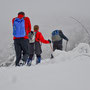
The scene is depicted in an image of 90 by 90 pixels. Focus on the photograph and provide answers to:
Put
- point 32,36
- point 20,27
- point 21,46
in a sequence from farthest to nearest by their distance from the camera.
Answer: point 32,36, point 21,46, point 20,27

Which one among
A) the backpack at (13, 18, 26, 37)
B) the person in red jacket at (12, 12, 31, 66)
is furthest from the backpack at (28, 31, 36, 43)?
the backpack at (13, 18, 26, 37)

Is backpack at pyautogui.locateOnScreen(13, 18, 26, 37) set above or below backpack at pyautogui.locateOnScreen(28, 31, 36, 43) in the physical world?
above

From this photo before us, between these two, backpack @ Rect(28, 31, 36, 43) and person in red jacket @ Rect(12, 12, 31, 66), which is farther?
backpack @ Rect(28, 31, 36, 43)

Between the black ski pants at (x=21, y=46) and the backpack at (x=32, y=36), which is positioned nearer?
the black ski pants at (x=21, y=46)

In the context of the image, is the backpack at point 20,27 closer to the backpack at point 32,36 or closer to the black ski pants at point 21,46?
the black ski pants at point 21,46

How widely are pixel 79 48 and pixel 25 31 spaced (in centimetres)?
315

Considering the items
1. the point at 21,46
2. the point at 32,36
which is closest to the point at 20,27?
the point at 21,46

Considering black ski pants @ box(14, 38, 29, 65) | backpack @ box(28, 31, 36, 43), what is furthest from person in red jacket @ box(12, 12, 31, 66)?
backpack @ box(28, 31, 36, 43)

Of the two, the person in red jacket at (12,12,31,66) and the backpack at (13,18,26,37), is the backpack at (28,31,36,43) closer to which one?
the person in red jacket at (12,12,31,66)

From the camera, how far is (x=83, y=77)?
1673 millimetres

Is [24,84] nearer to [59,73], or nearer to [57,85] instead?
[57,85]

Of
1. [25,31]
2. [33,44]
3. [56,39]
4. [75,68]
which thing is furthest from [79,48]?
[75,68]

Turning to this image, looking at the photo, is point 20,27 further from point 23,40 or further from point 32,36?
point 32,36

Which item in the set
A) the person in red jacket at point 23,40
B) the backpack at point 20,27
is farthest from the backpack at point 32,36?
the backpack at point 20,27
